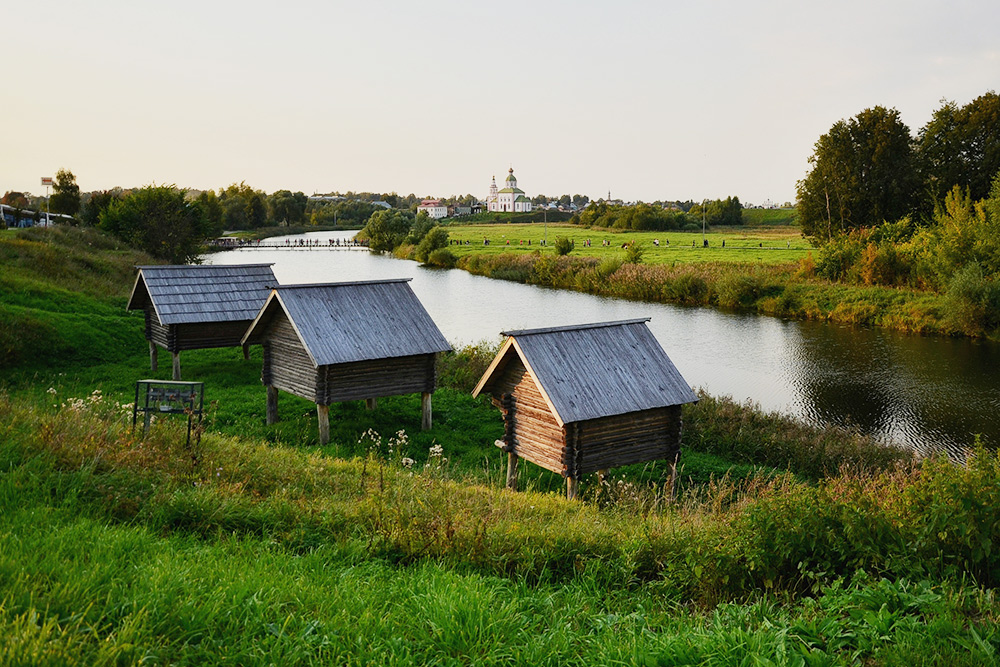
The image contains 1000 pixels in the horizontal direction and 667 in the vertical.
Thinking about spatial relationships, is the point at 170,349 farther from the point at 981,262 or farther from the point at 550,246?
the point at 550,246

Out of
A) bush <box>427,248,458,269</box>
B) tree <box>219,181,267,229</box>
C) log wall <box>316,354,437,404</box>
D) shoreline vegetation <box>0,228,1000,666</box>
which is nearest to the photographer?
shoreline vegetation <box>0,228,1000,666</box>

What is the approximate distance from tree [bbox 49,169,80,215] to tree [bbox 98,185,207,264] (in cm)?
2923

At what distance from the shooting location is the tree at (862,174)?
5347cm

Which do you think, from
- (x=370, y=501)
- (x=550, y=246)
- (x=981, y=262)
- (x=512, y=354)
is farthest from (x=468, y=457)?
(x=550, y=246)

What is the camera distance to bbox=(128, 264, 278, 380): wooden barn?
22.5m

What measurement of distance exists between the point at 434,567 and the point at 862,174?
57147 millimetres

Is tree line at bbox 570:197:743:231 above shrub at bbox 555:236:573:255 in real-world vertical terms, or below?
above

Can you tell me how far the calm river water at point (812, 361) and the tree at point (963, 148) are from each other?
19169 mm

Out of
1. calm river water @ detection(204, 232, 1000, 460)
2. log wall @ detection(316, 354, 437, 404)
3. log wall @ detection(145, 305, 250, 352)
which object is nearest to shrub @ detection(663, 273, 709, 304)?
calm river water @ detection(204, 232, 1000, 460)

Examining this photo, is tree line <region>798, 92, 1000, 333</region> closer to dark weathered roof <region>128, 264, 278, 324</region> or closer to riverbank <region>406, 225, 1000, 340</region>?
riverbank <region>406, 225, 1000, 340</region>

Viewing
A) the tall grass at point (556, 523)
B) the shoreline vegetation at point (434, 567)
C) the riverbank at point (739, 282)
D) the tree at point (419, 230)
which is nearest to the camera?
the shoreline vegetation at point (434, 567)

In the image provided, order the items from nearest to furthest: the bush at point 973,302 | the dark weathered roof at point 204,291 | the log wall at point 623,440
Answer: the log wall at point 623,440 → the dark weathered roof at point 204,291 → the bush at point 973,302

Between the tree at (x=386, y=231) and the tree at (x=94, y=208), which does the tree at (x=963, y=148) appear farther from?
the tree at (x=94, y=208)

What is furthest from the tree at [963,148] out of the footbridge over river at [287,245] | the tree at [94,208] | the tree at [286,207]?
the tree at [286,207]
